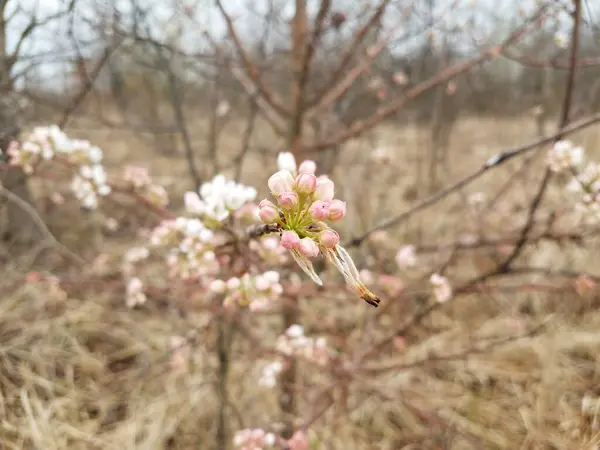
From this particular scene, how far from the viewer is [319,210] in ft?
1.57

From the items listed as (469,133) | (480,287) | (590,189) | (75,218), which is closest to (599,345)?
(480,287)

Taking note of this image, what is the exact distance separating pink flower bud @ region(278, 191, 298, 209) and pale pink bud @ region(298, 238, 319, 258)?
4cm

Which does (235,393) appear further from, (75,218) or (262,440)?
(75,218)

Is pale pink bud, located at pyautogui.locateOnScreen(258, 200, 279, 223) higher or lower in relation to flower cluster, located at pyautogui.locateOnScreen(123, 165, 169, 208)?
lower

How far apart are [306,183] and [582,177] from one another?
0.75 meters

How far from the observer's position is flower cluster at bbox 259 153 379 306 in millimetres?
455

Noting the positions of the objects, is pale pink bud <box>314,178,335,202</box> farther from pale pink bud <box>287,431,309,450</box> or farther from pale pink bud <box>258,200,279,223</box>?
pale pink bud <box>287,431,309,450</box>

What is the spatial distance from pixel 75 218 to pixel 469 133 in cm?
690

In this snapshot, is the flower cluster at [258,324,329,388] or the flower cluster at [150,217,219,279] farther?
the flower cluster at [258,324,329,388]

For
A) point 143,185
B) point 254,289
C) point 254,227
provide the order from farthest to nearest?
point 143,185 → point 254,289 → point 254,227

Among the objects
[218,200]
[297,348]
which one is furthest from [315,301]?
[218,200]

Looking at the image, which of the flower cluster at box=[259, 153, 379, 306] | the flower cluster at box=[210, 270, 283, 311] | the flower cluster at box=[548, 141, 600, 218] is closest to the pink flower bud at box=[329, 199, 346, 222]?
the flower cluster at box=[259, 153, 379, 306]

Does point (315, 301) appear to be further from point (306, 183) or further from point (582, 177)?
point (306, 183)

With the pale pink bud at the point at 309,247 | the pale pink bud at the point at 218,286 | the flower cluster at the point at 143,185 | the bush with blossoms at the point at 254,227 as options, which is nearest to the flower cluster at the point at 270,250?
the bush with blossoms at the point at 254,227
